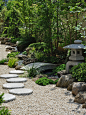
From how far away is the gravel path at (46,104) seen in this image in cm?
336

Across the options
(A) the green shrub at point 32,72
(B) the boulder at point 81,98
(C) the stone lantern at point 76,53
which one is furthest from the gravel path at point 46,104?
(A) the green shrub at point 32,72

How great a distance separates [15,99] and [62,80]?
66.9 inches

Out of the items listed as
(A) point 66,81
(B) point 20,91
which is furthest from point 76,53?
(B) point 20,91

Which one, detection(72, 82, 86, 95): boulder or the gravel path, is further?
detection(72, 82, 86, 95): boulder

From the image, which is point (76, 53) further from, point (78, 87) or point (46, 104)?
point (46, 104)

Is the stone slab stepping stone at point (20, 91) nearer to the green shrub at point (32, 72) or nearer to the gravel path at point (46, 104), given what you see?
the gravel path at point (46, 104)

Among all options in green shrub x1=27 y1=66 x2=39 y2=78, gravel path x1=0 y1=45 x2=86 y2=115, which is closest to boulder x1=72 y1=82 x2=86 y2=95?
gravel path x1=0 y1=45 x2=86 y2=115

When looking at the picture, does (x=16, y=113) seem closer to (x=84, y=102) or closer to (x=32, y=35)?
(x=84, y=102)

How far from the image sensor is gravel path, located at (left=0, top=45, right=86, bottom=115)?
11.0 feet

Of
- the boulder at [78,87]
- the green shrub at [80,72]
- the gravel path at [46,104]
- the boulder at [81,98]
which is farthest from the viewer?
the green shrub at [80,72]

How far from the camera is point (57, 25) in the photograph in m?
8.16

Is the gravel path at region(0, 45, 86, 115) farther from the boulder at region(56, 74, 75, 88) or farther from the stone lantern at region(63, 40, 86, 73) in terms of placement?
the stone lantern at region(63, 40, 86, 73)

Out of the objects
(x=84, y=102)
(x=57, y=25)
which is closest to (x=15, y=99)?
(x=84, y=102)

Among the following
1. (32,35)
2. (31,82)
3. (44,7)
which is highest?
(44,7)
